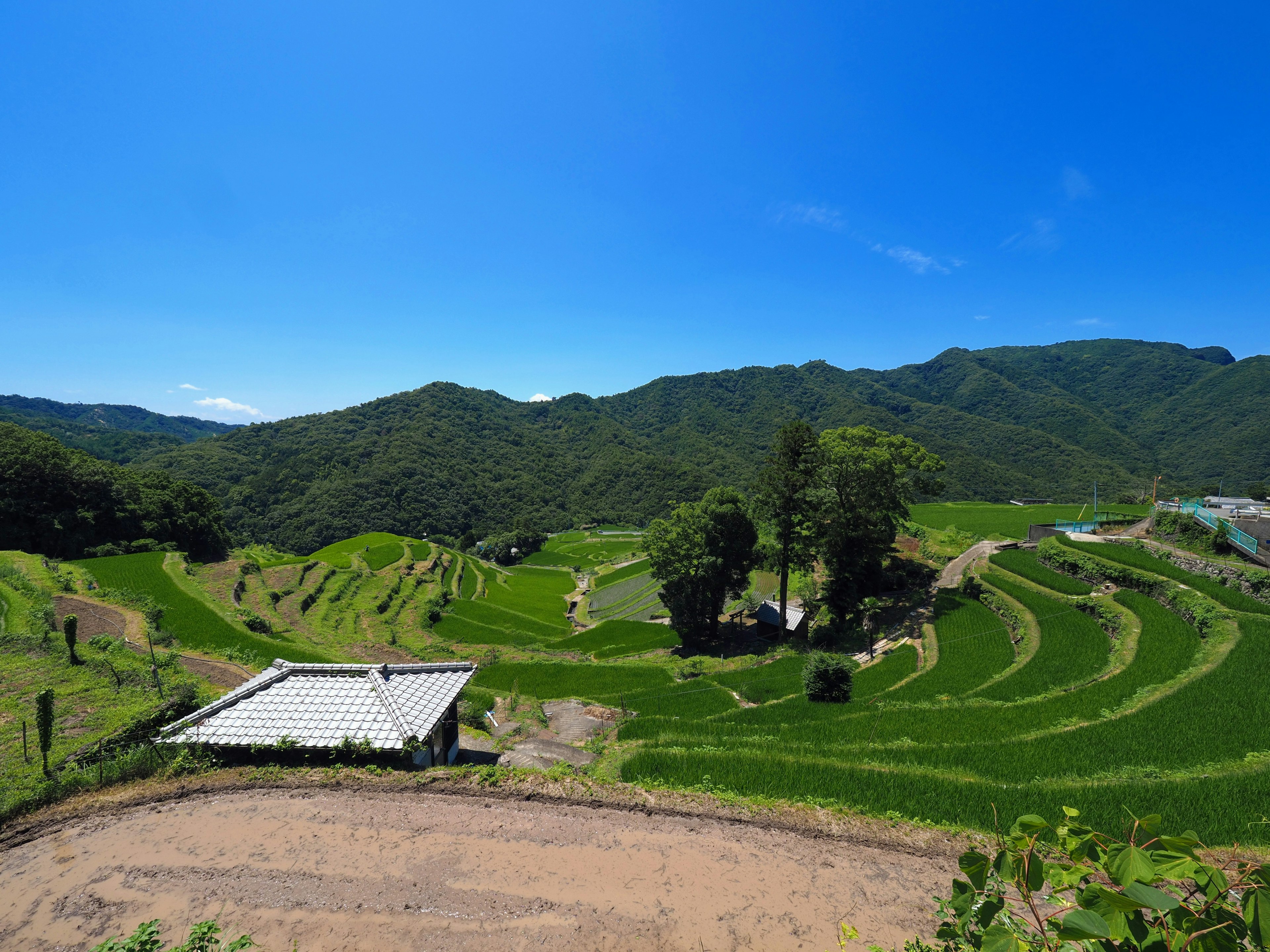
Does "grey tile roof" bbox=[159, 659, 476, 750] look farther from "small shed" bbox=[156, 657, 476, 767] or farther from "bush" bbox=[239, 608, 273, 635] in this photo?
"bush" bbox=[239, 608, 273, 635]

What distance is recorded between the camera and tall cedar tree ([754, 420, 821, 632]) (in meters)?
25.6

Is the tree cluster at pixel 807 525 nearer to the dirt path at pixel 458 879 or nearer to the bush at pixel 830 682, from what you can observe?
the bush at pixel 830 682

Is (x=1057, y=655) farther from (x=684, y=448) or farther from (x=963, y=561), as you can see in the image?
(x=684, y=448)

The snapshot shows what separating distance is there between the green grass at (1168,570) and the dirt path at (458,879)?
1750 cm

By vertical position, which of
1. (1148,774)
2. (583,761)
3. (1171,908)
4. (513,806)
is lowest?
(583,761)

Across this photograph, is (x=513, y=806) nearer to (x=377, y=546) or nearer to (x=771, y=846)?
(x=771, y=846)

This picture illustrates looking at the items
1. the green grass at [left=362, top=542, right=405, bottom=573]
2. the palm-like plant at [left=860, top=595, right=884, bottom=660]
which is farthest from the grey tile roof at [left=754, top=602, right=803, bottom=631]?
the green grass at [left=362, top=542, right=405, bottom=573]

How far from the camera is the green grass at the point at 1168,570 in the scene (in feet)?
53.8

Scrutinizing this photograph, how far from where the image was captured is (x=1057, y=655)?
54.5ft

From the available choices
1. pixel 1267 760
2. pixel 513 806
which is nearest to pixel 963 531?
pixel 1267 760

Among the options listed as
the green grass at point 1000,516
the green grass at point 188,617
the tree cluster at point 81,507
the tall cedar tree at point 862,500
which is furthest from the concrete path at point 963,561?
the tree cluster at point 81,507

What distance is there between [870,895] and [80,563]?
45.7m

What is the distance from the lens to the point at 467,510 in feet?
395

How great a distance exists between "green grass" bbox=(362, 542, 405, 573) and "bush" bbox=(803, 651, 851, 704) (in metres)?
39.7
